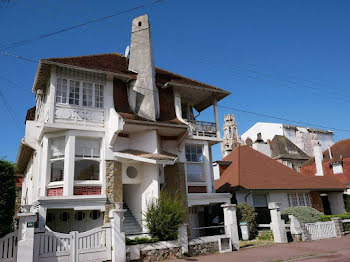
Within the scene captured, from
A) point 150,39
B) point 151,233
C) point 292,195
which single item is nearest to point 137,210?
point 151,233

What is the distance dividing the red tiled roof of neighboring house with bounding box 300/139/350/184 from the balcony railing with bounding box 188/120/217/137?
19.8m

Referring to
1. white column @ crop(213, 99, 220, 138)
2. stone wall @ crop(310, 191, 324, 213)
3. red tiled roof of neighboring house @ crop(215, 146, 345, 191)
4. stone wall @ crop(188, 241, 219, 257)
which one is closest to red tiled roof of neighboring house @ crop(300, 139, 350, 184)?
red tiled roof of neighboring house @ crop(215, 146, 345, 191)

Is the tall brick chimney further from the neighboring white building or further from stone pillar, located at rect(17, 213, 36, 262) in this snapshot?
the neighboring white building

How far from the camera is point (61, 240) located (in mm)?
10828

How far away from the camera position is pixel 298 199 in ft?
75.0

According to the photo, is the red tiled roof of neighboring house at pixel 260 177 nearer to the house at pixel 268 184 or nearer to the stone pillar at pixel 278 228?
the house at pixel 268 184

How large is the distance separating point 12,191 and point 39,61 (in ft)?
22.2

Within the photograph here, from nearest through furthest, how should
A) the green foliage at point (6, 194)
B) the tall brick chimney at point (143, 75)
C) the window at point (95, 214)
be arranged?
the green foliage at point (6, 194)
the window at point (95, 214)
the tall brick chimney at point (143, 75)

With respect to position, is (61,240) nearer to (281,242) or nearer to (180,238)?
(180,238)

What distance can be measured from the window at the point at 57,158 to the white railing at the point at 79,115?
3.51 ft

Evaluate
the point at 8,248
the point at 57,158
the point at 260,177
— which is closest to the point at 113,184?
the point at 57,158

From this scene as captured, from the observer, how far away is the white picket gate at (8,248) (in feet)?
31.6

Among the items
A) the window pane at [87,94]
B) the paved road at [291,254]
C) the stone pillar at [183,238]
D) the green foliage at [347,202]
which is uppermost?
the window pane at [87,94]

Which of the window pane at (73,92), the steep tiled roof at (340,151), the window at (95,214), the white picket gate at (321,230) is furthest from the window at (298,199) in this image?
the window pane at (73,92)
